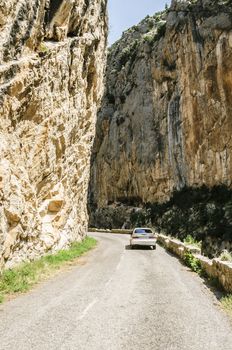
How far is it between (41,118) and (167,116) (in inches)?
1480

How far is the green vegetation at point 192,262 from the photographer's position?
16731mm

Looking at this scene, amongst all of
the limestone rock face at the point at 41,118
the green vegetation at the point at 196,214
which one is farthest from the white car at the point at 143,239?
the green vegetation at the point at 196,214

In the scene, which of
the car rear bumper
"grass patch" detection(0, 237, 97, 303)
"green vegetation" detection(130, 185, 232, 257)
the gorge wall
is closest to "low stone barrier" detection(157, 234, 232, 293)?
"grass patch" detection(0, 237, 97, 303)

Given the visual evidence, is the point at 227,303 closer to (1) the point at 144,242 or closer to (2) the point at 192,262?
(2) the point at 192,262

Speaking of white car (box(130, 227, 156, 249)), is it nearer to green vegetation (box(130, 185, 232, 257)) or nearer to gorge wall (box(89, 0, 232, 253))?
green vegetation (box(130, 185, 232, 257))

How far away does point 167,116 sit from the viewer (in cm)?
5506

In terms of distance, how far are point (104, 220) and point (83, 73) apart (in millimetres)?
45042

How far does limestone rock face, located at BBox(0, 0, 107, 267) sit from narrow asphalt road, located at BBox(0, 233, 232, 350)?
377cm

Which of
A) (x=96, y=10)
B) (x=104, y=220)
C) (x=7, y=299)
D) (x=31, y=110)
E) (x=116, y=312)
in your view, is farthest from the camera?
(x=104, y=220)

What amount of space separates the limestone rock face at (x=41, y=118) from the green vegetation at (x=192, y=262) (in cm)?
730

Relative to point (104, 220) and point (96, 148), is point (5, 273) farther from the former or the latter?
point (96, 148)

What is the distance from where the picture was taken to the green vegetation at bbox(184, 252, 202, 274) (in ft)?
54.9

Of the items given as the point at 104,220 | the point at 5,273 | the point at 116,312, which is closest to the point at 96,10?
the point at 5,273

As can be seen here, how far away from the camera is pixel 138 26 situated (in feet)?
267
